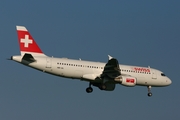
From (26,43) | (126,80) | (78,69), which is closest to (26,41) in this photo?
(26,43)

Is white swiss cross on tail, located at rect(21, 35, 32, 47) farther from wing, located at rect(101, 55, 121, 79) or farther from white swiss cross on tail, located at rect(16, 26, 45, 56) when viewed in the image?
wing, located at rect(101, 55, 121, 79)

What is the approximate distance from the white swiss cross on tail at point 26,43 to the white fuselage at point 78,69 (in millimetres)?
1398

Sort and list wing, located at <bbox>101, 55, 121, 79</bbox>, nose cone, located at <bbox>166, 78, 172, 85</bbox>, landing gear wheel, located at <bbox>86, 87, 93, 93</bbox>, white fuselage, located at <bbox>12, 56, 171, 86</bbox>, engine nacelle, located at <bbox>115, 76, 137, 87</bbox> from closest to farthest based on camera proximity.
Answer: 1. wing, located at <bbox>101, 55, 121, 79</bbox>
2. white fuselage, located at <bbox>12, 56, 171, 86</bbox>
3. engine nacelle, located at <bbox>115, 76, 137, 87</bbox>
4. landing gear wheel, located at <bbox>86, 87, 93, 93</bbox>
5. nose cone, located at <bbox>166, 78, 172, 85</bbox>

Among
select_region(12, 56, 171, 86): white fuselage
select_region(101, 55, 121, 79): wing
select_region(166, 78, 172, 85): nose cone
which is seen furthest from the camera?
select_region(166, 78, 172, 85): nose cone

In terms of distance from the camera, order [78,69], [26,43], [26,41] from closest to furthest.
Answer: [78,69]
[26,43]
[26,41]

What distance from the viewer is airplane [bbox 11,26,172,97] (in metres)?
54.5

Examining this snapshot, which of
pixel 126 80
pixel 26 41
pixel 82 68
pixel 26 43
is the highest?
pixel 26 41

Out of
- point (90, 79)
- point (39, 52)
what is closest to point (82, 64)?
point (90, 79)

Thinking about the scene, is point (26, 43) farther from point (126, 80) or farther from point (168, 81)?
point (168, 81)

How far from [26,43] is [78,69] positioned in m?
7.36

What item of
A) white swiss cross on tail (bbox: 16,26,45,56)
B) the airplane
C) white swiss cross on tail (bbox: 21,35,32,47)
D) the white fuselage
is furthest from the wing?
white swiss cross on tail (bbox: 21,35,32,47)

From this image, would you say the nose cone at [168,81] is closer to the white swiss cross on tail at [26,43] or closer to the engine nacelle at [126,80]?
the engine nacelle at [126,80]

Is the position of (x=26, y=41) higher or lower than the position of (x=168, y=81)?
higher

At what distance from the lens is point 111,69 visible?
55.6 metres
